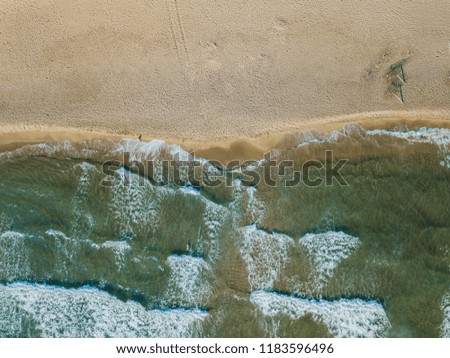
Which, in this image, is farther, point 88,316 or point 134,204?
point 134,204

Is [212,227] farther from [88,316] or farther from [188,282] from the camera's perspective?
[88,316]

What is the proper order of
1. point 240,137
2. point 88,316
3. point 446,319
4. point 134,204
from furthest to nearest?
point 240,137, point 134,204, point 88,316, point 446,319

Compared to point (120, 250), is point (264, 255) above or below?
below

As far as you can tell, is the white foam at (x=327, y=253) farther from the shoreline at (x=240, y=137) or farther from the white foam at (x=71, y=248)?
the white foam at (x=71, y=248)

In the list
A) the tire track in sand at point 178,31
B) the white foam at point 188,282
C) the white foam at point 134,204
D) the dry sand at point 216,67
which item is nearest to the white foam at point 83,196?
the white foam at point 134,204

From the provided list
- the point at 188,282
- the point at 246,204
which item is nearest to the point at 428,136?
the point at 246,204

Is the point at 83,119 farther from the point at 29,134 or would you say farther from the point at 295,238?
the point at 295,238

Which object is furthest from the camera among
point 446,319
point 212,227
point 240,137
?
point 240,137
